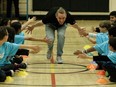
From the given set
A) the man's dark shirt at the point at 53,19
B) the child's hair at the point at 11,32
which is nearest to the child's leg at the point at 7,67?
the child's hair at the point at 11,32

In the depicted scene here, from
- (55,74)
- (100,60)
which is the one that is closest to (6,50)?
(55,74)

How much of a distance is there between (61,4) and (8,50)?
37.5 feet

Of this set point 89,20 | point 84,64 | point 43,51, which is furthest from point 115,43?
point 89,20

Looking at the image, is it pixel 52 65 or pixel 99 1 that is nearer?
pixel 52 65

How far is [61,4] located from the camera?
16750 millimetres

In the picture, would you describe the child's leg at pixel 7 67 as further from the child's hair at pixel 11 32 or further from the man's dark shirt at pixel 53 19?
the man's dark shirt at pixel 53 19

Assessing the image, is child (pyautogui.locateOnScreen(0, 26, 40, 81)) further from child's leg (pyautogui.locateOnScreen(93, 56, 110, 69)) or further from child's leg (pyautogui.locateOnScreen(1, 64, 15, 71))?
child's leg (pyautogui.locateOnScreen(93, 56, 110, 69))

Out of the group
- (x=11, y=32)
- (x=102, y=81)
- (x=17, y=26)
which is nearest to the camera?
(x=102, y=81)

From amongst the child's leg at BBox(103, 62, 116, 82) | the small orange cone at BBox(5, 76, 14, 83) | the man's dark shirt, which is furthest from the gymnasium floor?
the man's dark shirt

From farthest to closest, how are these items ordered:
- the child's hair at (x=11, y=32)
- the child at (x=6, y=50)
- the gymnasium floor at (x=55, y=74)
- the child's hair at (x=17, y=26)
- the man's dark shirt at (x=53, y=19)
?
the man's dark shirt at (x=53, y=19)
the child's hair at (x=17, y=26)
the child's hair at (x=11, y=32)
the child at (x=6, y=50)
the gymnasium floor at (x=55, y=74)

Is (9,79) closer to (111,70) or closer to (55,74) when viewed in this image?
(55,74)

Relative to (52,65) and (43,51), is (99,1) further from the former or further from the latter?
(52,65)

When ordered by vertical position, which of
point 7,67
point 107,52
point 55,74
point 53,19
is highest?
point 53,19

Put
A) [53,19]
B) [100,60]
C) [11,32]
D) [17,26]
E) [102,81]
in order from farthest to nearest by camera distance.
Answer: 1. [53,19]
2. [17,26]
3. [100,60]
4. [11,32]
5. [102,81]
